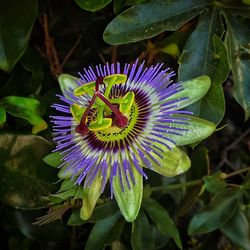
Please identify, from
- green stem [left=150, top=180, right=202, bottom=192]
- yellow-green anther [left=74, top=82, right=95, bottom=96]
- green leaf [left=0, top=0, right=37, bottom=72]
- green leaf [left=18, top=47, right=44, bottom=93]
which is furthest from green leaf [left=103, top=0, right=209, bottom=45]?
green stem [left=150, top=180, right=202, bottom=192]

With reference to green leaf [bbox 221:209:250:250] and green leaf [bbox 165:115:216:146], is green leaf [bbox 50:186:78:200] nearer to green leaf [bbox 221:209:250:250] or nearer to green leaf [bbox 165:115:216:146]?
green leaf [bbox 165:115:216:146]

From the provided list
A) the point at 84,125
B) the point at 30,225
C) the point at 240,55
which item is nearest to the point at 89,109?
the point at 84,125

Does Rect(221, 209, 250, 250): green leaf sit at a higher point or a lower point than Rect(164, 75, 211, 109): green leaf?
lower

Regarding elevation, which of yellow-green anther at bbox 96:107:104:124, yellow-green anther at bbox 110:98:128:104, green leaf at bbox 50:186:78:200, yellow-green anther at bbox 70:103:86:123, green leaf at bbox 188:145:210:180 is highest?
yellow-green anther at bbox 70:103:86:123

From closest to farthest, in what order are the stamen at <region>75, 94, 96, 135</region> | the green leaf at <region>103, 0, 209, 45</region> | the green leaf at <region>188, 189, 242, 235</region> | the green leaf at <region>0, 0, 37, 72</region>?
1. the stamen at <region>75, 94, 96, 135</region>
2. the green leaf at <region>103, 0, 209, 45</region>
3. the green leaf at <region>0, 0, 37, 72</region>
4. the green leaf at <region>188, 189, 242, 235</region>

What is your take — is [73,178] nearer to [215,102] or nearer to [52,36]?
[215,102]

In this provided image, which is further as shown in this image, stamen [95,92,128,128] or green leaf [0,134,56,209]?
green leaf [0,134,56,209]
